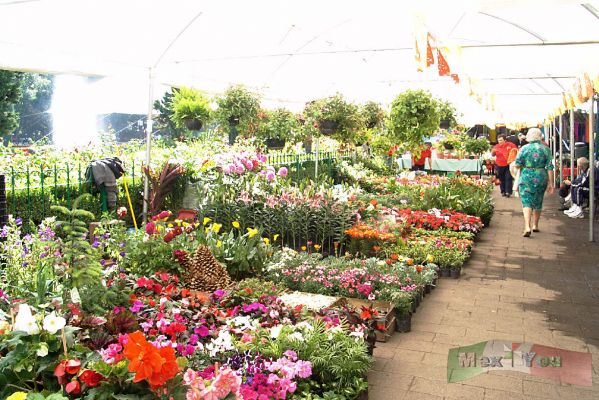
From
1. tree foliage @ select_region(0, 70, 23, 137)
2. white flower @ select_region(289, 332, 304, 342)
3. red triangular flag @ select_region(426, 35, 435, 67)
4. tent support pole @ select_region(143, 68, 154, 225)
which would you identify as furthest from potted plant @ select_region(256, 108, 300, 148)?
tree foliage @ select_region(0, 70, 23, 137)

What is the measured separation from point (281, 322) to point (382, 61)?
33.8 feet

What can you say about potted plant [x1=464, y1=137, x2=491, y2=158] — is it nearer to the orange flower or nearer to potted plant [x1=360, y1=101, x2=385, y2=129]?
potted plant [x1=360, y1=101, x2=385, y2=129]

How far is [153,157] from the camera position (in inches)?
371

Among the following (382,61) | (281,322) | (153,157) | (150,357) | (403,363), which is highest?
(382,61)

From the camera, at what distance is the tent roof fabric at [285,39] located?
5.18 meters

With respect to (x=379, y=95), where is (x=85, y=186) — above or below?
below

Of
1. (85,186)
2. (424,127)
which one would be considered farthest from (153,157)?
(424,127)

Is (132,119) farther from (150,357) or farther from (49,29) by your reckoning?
(150,357)

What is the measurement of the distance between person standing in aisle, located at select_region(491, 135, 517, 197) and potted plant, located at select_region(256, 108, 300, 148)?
622cm

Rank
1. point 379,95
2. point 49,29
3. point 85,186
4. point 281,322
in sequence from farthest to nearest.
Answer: point 379,95 < point 85,186 < point 49,29 < point 281,322

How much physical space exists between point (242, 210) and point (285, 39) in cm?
388

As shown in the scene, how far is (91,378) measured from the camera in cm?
226

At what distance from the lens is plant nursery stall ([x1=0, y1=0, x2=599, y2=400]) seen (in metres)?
2.79

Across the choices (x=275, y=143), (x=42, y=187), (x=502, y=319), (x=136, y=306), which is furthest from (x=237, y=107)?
(x=136, y=306)
